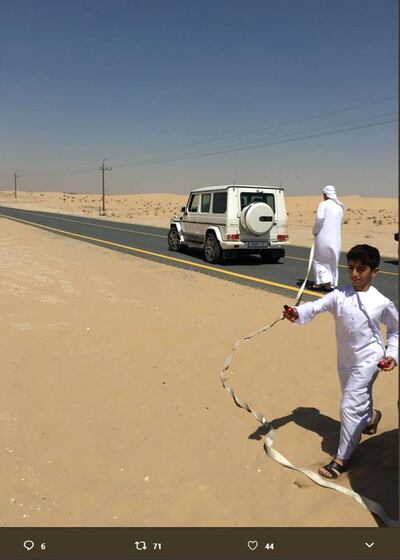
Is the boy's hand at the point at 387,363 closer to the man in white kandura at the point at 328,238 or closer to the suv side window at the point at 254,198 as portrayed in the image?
the man in white kandura at the point at 328,238

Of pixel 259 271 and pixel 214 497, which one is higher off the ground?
pixel 259 271

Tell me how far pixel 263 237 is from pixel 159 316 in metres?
5.94

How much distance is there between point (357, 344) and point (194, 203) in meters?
10.9

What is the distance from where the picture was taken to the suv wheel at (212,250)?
1204cm

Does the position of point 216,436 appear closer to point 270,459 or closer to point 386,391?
point 270,459

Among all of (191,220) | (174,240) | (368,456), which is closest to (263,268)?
(191,220)

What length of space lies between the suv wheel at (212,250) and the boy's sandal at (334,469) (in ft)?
30.1

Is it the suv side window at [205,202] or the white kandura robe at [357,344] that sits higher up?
the suv side window at [205,202]

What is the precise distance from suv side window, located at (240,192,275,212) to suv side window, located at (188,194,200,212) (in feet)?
6.25

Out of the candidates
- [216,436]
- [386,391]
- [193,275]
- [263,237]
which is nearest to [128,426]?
[216,436]

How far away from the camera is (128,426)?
363 centimetres

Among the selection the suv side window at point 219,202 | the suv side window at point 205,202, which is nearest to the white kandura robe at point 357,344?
the suv side window at point 219,202

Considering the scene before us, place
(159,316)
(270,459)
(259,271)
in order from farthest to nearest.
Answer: (259,271), (159,316), (270,459)
